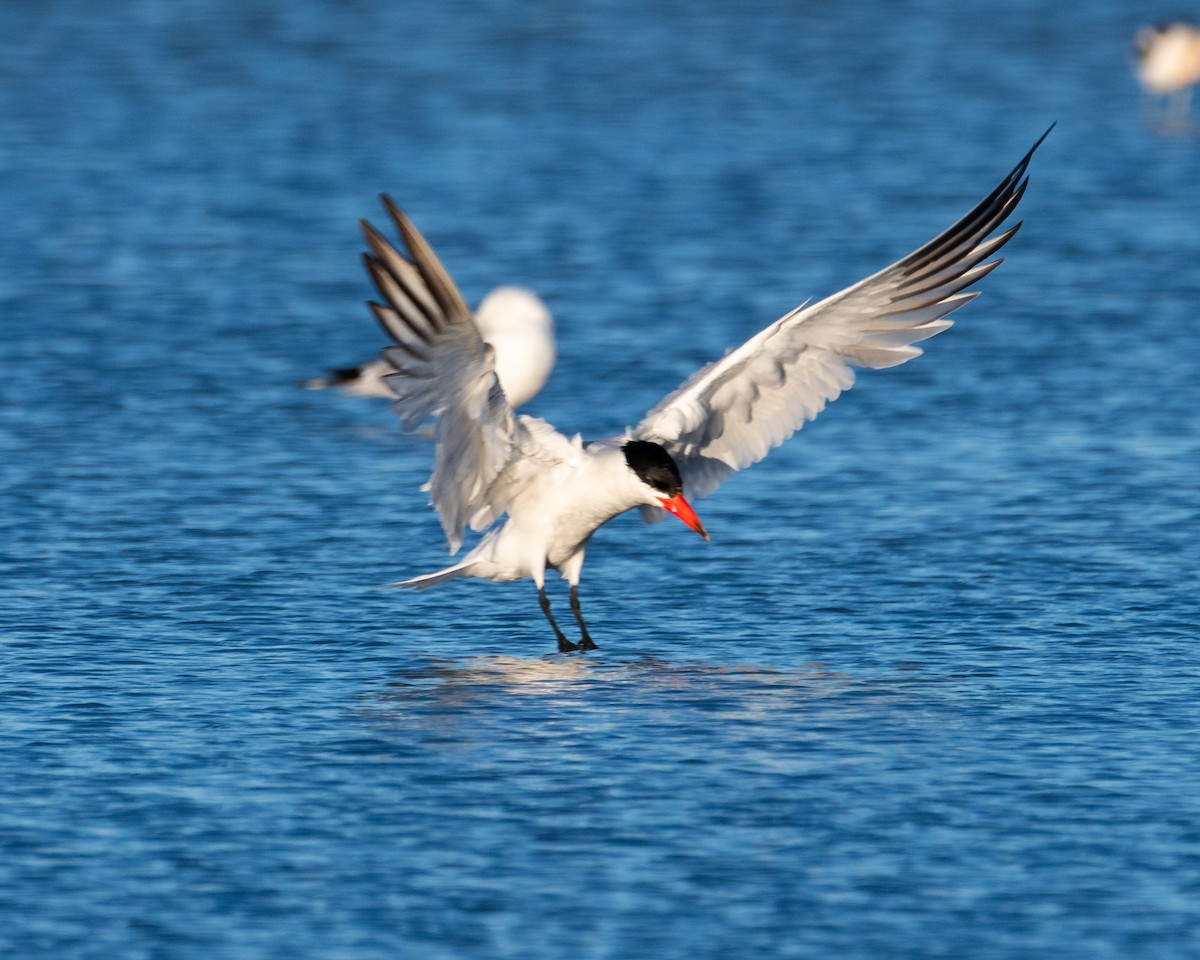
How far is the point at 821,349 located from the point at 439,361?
2.00m

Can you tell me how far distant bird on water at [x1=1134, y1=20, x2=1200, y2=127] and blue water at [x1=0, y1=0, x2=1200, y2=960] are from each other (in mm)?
1007

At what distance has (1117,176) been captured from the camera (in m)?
19.0

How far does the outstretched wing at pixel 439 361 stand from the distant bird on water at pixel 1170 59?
1512cm

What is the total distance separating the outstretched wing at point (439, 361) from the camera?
25.5 ft

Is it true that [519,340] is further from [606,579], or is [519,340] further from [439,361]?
[439,361]

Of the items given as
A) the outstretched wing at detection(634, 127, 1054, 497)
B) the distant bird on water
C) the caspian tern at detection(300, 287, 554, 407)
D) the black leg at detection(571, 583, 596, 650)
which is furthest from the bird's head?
the distant bird on water

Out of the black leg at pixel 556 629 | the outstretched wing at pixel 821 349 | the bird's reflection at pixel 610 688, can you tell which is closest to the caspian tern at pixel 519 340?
the outstretched wing at pixel 821 349

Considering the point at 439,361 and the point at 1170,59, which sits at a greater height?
the point at 1170,59

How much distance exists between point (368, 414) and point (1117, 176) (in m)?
8.22

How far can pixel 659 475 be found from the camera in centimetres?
884

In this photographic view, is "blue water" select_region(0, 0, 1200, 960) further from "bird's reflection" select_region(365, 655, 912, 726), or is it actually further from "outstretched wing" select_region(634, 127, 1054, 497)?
"outstretched wing" select_region(634, 127, 1054, 497)

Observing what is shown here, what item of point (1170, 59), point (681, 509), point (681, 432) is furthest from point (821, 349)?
point (1170, 59)

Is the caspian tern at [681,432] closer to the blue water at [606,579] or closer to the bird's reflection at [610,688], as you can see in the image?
the bird's reflection at [610,688]

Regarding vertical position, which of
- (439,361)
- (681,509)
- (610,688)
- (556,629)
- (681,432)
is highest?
(439,361)
